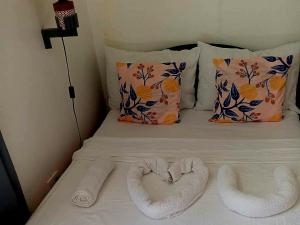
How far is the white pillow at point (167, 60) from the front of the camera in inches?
77.5

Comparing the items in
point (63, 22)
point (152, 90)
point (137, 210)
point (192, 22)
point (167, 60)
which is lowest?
point (137, 210)

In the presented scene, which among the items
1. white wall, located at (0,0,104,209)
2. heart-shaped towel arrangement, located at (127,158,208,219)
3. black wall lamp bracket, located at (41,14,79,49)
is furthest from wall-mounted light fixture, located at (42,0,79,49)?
heart-shaped towel arrangement, located at (127,158,208,219)

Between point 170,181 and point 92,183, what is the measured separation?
346mm

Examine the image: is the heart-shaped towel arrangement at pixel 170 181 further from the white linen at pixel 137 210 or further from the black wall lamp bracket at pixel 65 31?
the black wall lamp bracket at pixel 65 31

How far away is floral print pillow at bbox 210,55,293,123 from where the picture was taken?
5.67ft

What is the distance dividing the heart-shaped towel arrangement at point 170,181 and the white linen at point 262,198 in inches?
4.2

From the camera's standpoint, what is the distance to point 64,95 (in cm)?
184

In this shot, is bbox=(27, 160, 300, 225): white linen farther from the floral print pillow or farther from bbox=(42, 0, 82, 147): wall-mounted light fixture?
bbox=(42, 0, 82, 147): wall-mounted light fixture

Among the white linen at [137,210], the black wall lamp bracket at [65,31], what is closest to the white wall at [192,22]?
the black wall lamp bracket at [65,31]

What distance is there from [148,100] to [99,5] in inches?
30.9

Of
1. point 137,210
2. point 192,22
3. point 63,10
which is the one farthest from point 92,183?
point 192,22

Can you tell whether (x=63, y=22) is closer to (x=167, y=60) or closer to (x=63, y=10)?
(x=63, y=10)

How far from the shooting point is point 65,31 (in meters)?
1.52

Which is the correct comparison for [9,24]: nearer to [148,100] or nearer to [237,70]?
[148,100]
